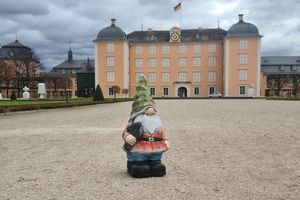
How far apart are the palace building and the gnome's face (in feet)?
190

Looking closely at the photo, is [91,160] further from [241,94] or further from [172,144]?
[241,94]

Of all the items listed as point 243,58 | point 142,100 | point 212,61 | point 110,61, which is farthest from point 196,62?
point 142,100

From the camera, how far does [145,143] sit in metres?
5.39

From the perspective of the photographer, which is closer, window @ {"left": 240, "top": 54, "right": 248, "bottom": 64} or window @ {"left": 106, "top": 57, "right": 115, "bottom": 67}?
window @ {"left": 240, "top": 54, "right": 248, "bottom": 64}

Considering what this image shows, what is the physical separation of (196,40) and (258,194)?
62.3 m

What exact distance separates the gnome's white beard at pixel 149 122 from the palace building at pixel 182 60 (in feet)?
190

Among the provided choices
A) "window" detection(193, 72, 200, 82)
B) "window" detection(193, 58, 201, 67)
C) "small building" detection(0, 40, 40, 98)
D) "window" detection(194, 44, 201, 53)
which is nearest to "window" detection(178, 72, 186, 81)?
"window" detection(193, 72, 200, 82)

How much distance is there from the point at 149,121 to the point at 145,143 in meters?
0.37

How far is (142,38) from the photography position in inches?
2662

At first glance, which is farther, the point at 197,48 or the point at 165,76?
the point at 165,76

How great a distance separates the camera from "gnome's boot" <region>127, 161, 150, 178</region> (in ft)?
17.8

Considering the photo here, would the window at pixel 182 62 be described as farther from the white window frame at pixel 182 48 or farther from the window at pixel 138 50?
the window at pixel 138 50

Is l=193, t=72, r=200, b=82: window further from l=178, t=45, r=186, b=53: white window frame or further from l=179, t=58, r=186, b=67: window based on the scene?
l=178, t=45, r=186, b=53: white window frame

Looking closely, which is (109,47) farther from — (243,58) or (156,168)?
(156,168)
